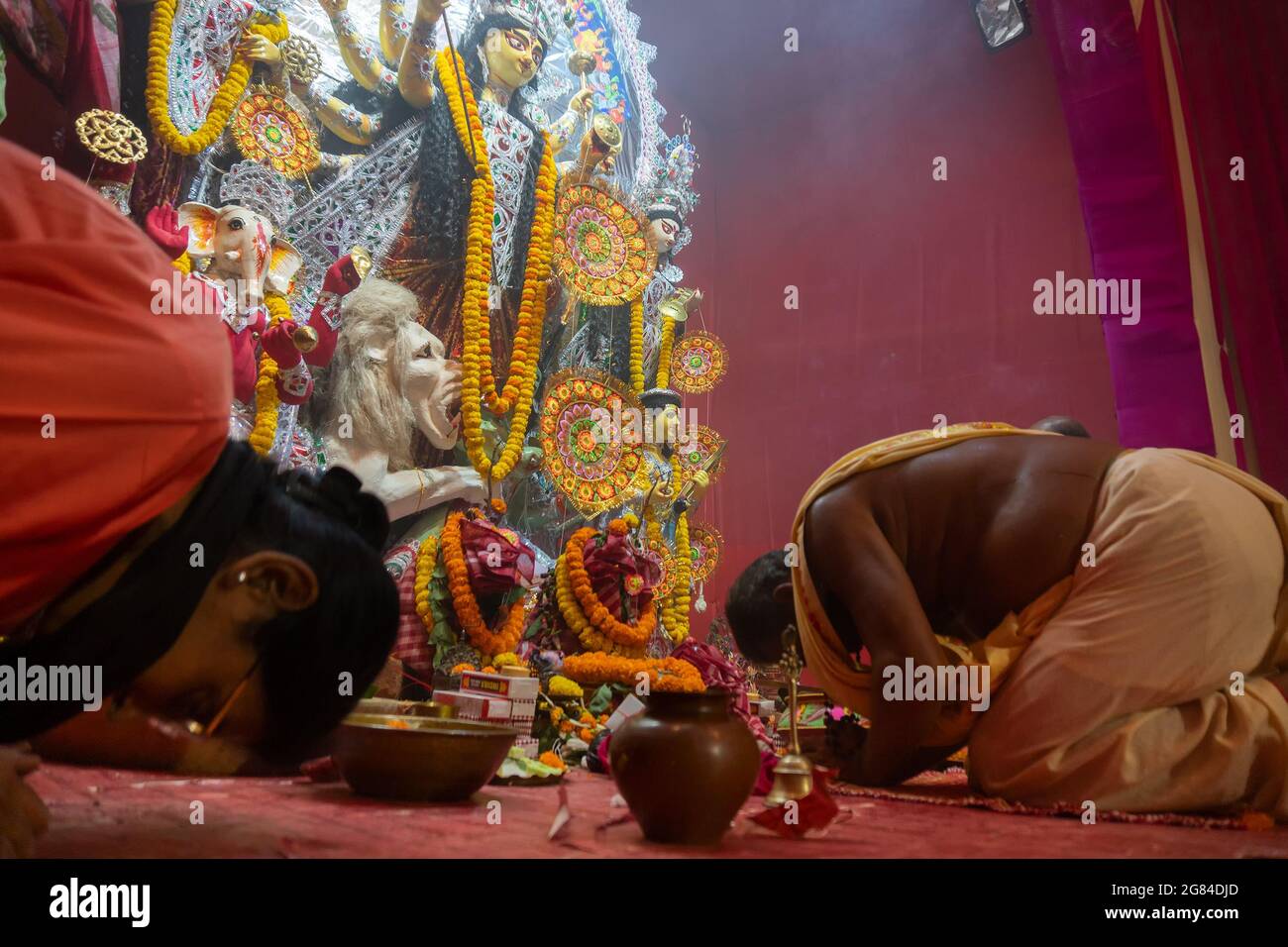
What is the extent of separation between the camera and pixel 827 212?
555 cm

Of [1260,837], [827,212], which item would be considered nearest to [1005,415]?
[827,212]

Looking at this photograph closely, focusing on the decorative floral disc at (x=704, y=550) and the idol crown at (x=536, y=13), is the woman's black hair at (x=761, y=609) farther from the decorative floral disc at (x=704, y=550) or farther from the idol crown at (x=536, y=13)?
the idol crown at (x=536, y=13)

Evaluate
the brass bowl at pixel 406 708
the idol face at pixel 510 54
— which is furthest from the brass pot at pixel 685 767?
the idol face at pixel 510 54

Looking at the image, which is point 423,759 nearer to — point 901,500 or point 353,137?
point 901,500

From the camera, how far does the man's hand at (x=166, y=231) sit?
3.36m

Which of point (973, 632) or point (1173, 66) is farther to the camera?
point (1173, 66)

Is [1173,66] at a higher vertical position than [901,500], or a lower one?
higher

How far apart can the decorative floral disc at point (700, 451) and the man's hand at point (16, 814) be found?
14.6ft

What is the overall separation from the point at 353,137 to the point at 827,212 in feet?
9.11

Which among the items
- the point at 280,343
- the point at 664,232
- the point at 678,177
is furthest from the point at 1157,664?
the point at 678,177

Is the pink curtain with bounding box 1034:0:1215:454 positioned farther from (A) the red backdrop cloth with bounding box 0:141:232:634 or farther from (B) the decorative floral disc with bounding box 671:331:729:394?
(A) the red backdrop cloth with bounding box 0:141:232:634

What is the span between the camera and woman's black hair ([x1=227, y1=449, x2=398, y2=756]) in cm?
128

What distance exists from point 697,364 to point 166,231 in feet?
10.4

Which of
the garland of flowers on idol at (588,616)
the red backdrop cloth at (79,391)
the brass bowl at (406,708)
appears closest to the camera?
the red backdrop cloth at (79,391)
